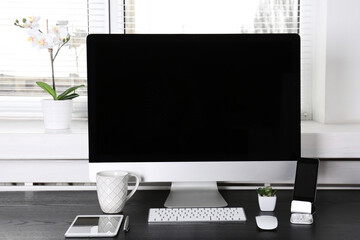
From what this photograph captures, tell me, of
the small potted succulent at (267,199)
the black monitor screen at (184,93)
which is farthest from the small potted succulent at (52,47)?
the small potted succulent at (267,199)

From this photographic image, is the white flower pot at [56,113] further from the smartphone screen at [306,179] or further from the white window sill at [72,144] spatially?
the smartphone screen at [306,179]

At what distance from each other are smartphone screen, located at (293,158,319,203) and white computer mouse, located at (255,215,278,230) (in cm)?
14

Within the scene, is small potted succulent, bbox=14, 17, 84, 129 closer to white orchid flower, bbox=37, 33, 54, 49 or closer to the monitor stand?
white orchid flower, bbox=37, 33, 54, 49

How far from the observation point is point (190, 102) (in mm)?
1564

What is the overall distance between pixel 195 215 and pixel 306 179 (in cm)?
37

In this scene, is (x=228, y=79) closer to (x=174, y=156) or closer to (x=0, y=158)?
(x=174, y=156)

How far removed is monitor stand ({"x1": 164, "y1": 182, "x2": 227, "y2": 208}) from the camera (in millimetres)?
1592

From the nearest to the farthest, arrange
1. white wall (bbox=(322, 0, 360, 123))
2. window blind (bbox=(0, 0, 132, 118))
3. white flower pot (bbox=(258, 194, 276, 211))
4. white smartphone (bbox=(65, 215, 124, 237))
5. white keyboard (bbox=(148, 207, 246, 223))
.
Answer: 1. white smartphone (bbox=(65, 215, 124, 237))
2. white keyboard (bbox=(148, 207, 246, 223))
3. white flower pot (bbox=(258, 194, 276, 211))
4. white wall (bbox=(322, 0, 360, 123))
5. window blind (bbox=(0, 0, 132, 118))

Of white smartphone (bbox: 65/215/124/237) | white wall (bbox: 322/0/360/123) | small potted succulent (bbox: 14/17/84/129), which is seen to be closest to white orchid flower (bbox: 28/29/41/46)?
small potted succulent (bbox: 14/17/84/129)

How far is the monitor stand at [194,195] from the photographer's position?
1592mm

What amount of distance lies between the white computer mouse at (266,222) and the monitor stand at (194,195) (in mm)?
176

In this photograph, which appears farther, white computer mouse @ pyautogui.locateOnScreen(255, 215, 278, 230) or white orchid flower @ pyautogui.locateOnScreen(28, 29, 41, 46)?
white orchid flower @ pyautogui.locateOnScreen(28, 29, 41, 46)

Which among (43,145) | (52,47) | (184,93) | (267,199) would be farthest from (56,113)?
(267,199)

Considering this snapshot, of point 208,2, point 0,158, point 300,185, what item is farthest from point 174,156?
point 208,2
